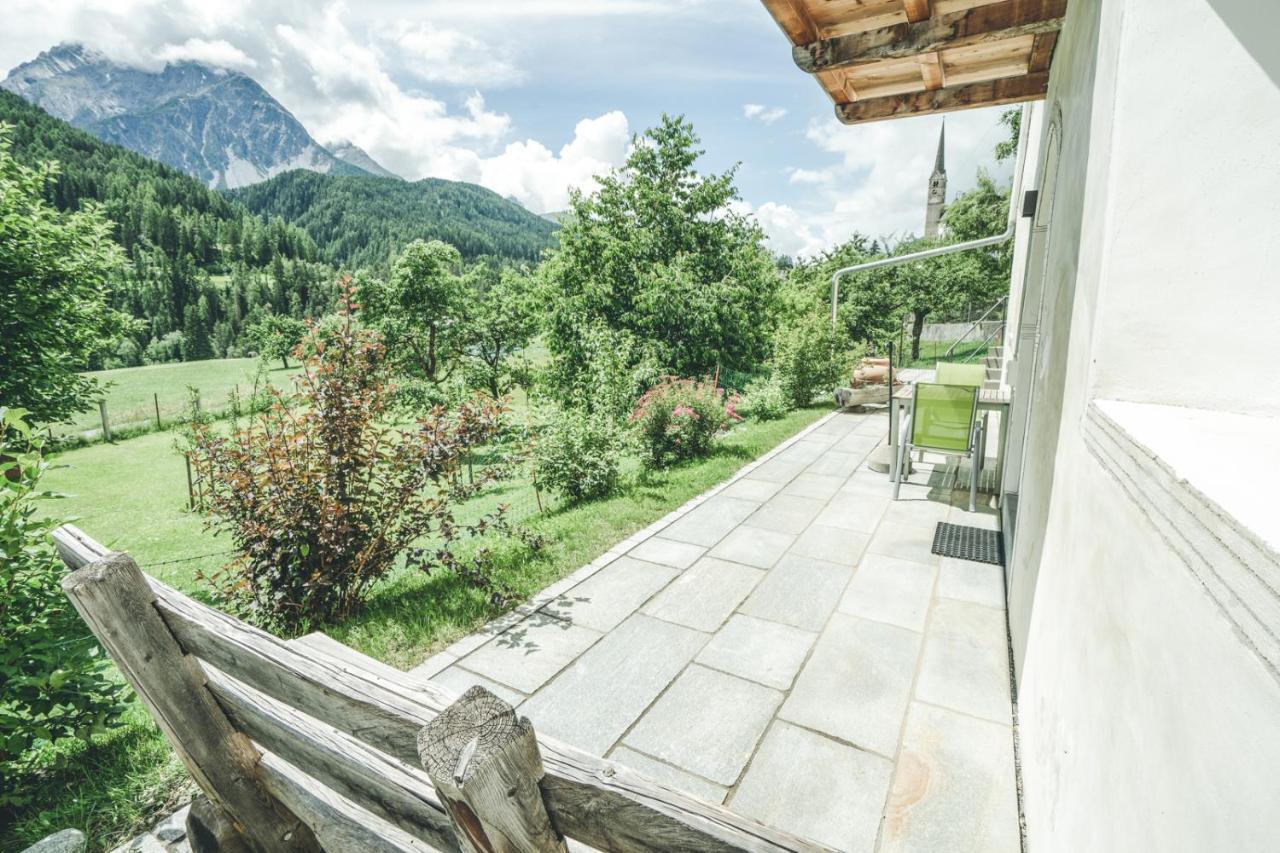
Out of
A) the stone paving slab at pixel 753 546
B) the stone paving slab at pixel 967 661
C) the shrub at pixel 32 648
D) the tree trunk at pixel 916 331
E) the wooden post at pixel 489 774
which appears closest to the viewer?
the wooden post at pixel 489 774

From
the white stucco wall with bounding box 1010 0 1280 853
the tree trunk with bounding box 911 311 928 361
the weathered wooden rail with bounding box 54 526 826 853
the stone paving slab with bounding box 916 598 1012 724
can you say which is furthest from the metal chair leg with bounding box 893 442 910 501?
the tree trunk with bounding box 911 311 928 361

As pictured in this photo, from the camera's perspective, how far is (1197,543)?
0.83 metres

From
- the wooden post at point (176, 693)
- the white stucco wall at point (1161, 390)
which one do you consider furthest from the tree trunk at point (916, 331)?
the wooden post at point (176, 693)

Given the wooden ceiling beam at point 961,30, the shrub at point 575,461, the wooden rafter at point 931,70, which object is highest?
the wooden rafter at point 931,70

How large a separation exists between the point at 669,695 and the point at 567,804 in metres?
2.03

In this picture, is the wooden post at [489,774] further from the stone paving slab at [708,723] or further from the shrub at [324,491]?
the shrub at [324,491]

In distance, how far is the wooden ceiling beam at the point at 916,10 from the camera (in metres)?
2.67

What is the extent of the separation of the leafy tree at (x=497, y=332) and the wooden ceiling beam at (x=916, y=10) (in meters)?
17.1

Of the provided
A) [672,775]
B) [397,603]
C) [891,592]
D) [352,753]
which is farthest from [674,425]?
[352,753]

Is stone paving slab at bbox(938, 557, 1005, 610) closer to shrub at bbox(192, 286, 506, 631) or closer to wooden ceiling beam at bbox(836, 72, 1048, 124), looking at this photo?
shrub at bbox(192, 286, 506, 631)

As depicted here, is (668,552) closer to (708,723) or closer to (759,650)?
(759,650)

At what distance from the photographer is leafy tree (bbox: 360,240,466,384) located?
60.8ft

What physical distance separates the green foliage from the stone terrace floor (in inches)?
401

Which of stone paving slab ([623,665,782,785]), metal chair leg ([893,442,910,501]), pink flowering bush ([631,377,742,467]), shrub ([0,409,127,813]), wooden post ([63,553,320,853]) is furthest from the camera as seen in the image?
pink flowering bush ([631,377,742,467])
